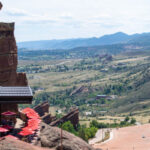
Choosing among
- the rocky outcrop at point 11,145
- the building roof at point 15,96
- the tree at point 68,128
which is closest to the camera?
the rocky outcrop at point 11,145

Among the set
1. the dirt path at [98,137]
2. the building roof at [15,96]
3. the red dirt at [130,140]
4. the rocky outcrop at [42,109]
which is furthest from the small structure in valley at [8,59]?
the rocky outcrop at [42,109]

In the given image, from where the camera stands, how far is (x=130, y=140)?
77.8 meters

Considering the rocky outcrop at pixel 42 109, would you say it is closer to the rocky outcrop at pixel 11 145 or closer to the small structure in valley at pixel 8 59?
the small structure in valley at pixel 8 59

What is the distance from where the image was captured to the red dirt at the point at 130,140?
2677 inches

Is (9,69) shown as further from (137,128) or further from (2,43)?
(137,128)

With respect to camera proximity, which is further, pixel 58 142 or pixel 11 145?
pixel 58 142

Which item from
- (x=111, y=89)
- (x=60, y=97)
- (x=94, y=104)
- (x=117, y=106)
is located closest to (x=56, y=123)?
(x=117, y=106)

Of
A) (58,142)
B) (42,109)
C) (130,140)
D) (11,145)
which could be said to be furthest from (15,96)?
(42,109)

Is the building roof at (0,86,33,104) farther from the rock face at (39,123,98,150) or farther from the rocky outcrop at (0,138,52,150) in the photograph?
the rock face at (39,123,98,150)

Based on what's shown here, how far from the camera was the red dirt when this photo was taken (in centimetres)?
6800

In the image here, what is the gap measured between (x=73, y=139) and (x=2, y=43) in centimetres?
1468

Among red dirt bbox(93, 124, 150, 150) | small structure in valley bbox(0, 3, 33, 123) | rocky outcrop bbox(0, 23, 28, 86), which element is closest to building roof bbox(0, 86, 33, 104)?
small structure in valley bbox(0, 3, 33, 123)

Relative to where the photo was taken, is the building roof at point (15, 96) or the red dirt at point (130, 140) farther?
the red dirt at point (130, 140)

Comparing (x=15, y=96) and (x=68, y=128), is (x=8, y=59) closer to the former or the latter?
(x=15, y=96)
